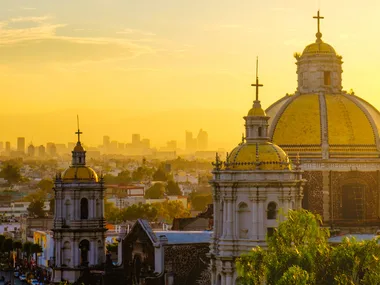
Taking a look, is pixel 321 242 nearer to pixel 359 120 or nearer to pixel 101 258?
pixel 359 120

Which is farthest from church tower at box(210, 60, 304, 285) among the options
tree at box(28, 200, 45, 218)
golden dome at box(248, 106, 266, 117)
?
tree at box(28, 200, 45, 218)

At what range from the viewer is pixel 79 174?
71500 millimetres

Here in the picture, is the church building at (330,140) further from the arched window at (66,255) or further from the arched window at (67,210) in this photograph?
the arched window at (66,255)

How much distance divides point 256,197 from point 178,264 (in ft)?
34.9

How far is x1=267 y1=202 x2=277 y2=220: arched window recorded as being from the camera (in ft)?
157

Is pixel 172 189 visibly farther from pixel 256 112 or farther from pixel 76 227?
pixel 256 112

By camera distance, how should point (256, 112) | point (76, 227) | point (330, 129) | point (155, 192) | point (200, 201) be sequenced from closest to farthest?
1. point (256, 112)
2. point (330, 129)
3. point (76, 227)
4. point (200, 201)
5. point (155, 192)

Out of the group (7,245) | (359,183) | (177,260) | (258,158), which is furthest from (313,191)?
(7,245)

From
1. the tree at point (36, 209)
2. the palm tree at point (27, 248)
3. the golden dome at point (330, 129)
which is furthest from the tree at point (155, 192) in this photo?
the golden dome at point (330, 129)

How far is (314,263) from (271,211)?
9156 mm

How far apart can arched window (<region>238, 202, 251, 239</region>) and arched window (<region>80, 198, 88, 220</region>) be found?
24.2 m

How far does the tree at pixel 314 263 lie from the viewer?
3747 cm

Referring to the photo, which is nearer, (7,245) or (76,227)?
(76,227)

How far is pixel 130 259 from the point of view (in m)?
61.2
